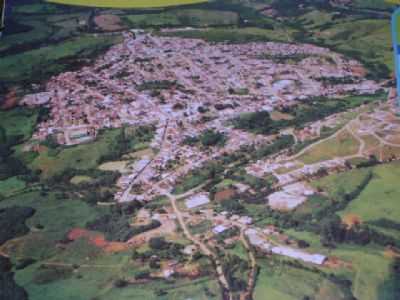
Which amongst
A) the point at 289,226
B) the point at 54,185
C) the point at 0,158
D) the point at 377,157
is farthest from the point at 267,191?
the point at 0,158

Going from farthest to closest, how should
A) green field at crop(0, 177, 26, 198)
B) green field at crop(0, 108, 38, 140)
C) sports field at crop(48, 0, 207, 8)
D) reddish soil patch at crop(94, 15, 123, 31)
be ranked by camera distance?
sports field at crop(48, 0, 207, 8) → reddish soil patch at crop(94, 15, 123, 31) → green field at crop(0, 108, 38, 140) → green field at crop(0, 177, 26, 198)

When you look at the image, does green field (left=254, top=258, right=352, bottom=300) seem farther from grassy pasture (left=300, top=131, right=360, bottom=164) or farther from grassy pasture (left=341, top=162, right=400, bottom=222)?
grassy pasture (left=300, top=131, right=360, bottom=164)

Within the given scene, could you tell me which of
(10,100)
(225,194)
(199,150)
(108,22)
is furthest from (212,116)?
(108,22)

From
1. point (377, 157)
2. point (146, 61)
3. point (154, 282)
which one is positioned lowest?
point (154, 282)

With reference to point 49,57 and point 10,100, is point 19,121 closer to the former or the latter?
point 10,100

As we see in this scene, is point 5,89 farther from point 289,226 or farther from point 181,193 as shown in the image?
point 289,226

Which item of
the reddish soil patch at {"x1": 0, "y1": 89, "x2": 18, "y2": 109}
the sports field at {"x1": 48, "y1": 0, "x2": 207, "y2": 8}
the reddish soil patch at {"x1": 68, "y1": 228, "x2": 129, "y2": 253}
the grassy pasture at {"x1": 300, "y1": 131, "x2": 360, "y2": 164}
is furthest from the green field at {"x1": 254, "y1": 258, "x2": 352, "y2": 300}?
the sports field at {"x1": 48, "y1": 0, "x2": 207, "y2": 8}

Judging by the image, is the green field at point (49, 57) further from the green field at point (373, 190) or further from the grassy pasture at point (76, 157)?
the green field at point (373, 190)
